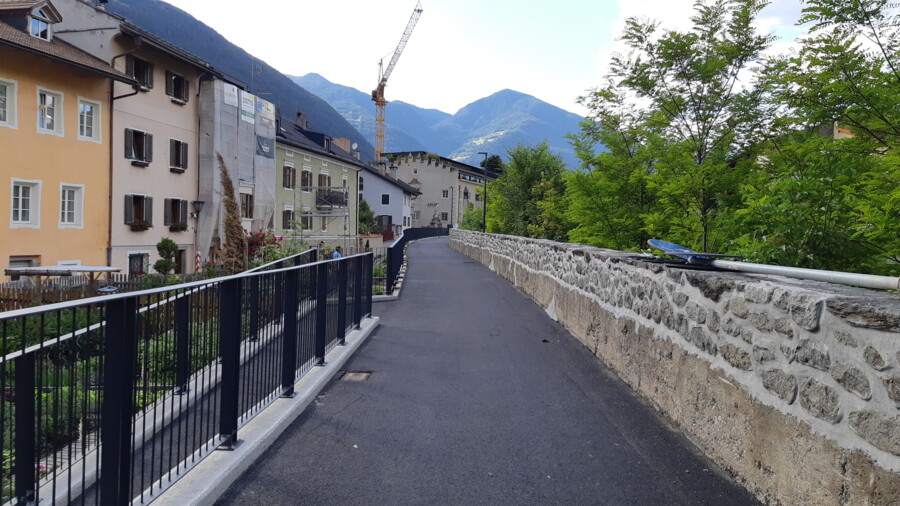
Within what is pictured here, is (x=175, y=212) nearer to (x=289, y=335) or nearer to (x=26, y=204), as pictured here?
(x=26, y=204)

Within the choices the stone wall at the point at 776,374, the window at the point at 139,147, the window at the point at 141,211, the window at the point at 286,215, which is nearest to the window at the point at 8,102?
the window at the point at 139,147

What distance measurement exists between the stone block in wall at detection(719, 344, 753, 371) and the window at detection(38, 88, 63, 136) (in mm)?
24117

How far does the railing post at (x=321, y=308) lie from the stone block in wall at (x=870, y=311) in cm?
501

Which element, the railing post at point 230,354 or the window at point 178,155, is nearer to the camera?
the railing post at point 230,354

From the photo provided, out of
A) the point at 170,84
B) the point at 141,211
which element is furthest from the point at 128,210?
the point at 170,84

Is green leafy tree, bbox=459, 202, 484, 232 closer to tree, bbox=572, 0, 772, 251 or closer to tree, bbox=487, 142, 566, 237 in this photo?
tree, bbox=487, 142, 566, 237

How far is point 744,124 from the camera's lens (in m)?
10.1

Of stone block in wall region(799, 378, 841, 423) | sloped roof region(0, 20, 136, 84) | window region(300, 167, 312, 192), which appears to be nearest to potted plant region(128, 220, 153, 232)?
sloped roof region(0, 20, 136, 84)

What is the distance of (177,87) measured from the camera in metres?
30.0

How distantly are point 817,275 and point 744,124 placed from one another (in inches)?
279

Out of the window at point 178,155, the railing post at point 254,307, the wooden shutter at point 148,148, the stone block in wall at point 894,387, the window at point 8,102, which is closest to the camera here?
the stone block in wall at point 894,387

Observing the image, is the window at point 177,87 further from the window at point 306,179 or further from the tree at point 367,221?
the tree at point 367,221

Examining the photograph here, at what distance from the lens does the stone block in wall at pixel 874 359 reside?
9.04 feet

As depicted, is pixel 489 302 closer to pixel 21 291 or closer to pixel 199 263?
pixel 21 291
